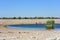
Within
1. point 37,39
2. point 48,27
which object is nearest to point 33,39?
point 37,39

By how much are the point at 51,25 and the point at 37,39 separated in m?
17.1

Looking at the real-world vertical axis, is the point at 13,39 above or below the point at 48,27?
above

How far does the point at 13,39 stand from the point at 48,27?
1731cm

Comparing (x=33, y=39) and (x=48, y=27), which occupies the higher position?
(x=33, y=39)

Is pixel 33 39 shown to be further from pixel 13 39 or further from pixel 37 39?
pixel 13 39

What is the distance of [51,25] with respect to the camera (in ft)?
98.7

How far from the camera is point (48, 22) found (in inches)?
1200

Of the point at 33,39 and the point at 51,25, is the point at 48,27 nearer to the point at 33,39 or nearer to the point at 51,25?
the point at 51,25

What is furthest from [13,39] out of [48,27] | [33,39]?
[48,27]

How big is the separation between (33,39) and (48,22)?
17552 millimetres

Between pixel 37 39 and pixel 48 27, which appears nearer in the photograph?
pixel 37 39

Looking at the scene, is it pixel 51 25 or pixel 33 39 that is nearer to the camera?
pixel 33 39

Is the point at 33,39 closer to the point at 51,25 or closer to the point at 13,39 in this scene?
the point at 13,39

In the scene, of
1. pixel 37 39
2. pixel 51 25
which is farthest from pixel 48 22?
pixel 37 39
